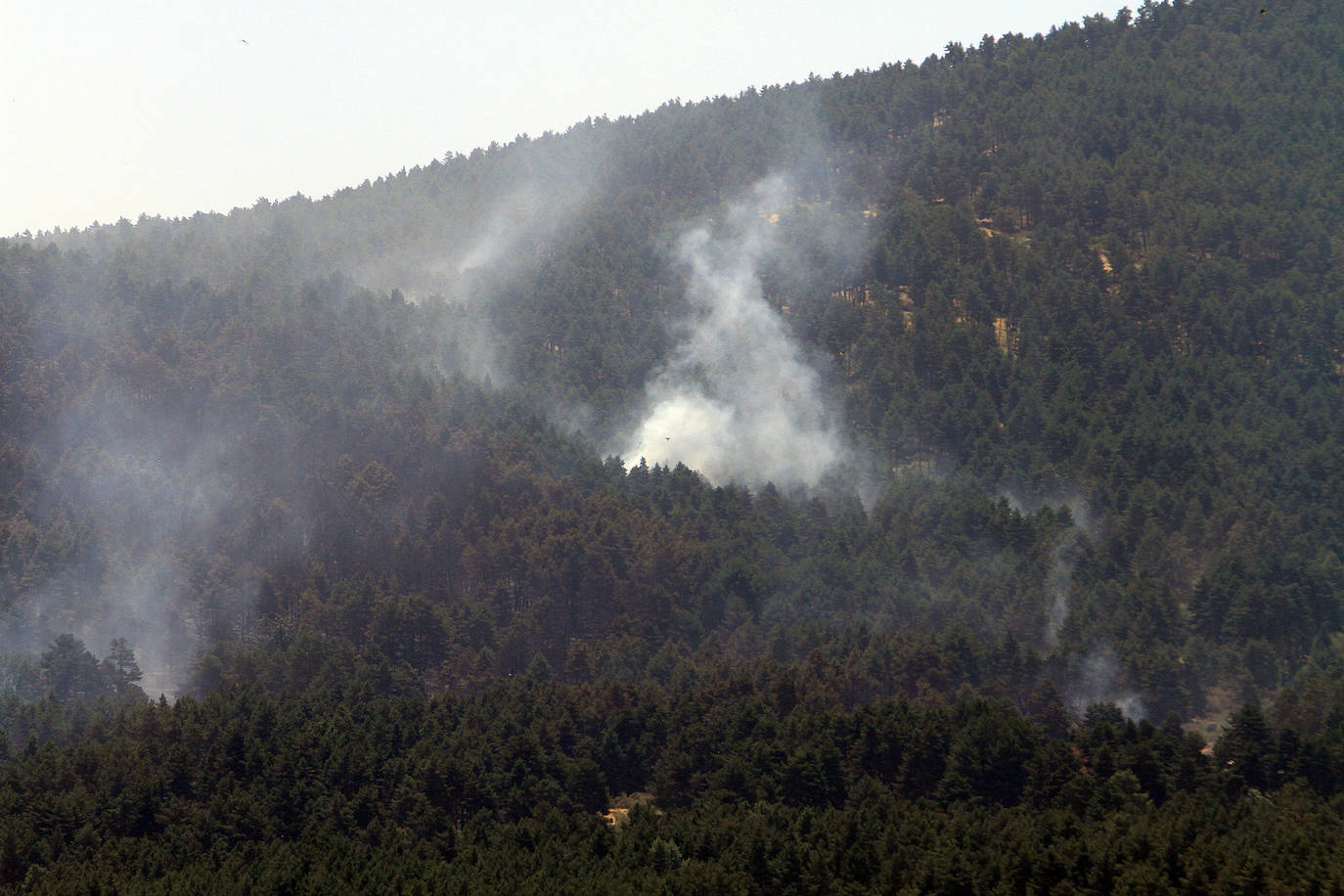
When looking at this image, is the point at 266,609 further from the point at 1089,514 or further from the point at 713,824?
the point at 1089,514

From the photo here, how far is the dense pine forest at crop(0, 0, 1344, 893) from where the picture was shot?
89375 millimetres

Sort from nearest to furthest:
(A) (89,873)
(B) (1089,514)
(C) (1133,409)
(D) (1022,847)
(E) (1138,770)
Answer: (D) (1022,847) → (A) (89,873) → (E) (1138,770) → (B) (1089,514) → (C) (1133,409)

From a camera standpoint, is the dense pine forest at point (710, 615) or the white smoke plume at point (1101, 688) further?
the white smoke plume at point (1101, 688)

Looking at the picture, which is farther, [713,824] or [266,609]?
[266,609]

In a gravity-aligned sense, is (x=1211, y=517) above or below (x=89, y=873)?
above

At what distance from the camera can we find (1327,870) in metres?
70.8

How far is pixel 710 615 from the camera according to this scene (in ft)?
503

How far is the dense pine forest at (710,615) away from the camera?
89.4 meters

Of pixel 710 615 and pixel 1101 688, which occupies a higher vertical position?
pixel 710 615

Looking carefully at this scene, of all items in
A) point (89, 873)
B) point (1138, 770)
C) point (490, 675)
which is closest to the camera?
point (89, 873)

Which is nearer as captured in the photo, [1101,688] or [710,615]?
[1101,688]

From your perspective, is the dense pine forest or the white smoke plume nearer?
the dense pine forest

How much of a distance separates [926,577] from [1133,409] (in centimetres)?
4277

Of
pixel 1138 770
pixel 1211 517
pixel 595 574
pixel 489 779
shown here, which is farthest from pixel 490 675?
pixel 1211 517
